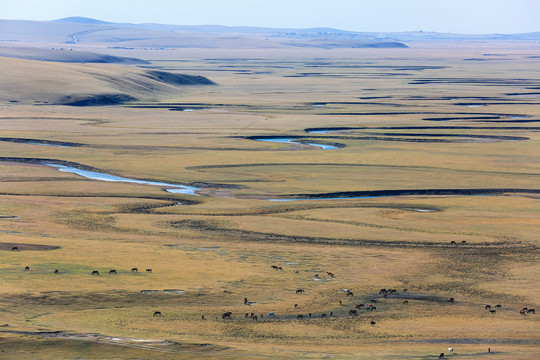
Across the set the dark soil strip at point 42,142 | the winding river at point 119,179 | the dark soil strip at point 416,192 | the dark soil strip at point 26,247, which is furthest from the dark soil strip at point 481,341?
the dark soil strip at point 42,142

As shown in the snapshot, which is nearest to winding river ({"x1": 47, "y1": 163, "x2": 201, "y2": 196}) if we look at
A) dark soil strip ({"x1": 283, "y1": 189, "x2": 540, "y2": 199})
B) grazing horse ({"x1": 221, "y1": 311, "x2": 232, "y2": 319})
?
dark soil strip ({"x1": 283, "y1": 189, "x2": 540, "y2": 199})

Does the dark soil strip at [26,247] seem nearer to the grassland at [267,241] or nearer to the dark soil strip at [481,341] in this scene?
the grassland at [267,241]

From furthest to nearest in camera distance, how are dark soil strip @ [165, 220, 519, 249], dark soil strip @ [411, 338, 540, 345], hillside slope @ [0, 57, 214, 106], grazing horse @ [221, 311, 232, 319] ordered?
hillside slope @ [0, 57, 214, 106] → dark soil strip @ [165, 220, 519, 249] → grazing horse @ [221, 311, 232, 319] → dark soil strip @ [411, 338, 540, 345]

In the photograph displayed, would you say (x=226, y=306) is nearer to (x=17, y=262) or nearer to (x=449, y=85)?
(x=17, y=262)

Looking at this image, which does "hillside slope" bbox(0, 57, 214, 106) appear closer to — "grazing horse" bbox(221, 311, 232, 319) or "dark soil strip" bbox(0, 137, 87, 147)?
"dark soil strip" bbox(0, 137, 87, 147)

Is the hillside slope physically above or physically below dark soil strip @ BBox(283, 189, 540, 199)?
above

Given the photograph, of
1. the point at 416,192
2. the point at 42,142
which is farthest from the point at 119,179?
the point at 416,192

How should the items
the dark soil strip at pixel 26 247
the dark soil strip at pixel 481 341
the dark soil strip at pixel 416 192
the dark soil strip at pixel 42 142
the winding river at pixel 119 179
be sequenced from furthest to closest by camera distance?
the dark soil strip at pixel 42 142 → the winding river at pixel 119 179 → the dark soil strip at pixel 416 192 → the dark soil strip at pixel 26 247 → the dark soil strip at pixel 481 341

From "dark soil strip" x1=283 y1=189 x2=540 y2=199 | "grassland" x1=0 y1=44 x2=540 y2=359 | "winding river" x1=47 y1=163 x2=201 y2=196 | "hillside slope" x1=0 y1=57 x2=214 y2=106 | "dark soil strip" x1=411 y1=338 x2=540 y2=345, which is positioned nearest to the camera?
"dark soil strip" x1=411 y1=338 x2=540 y2=345

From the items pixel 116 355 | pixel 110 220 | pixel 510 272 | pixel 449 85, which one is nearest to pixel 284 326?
pixel 116 355
